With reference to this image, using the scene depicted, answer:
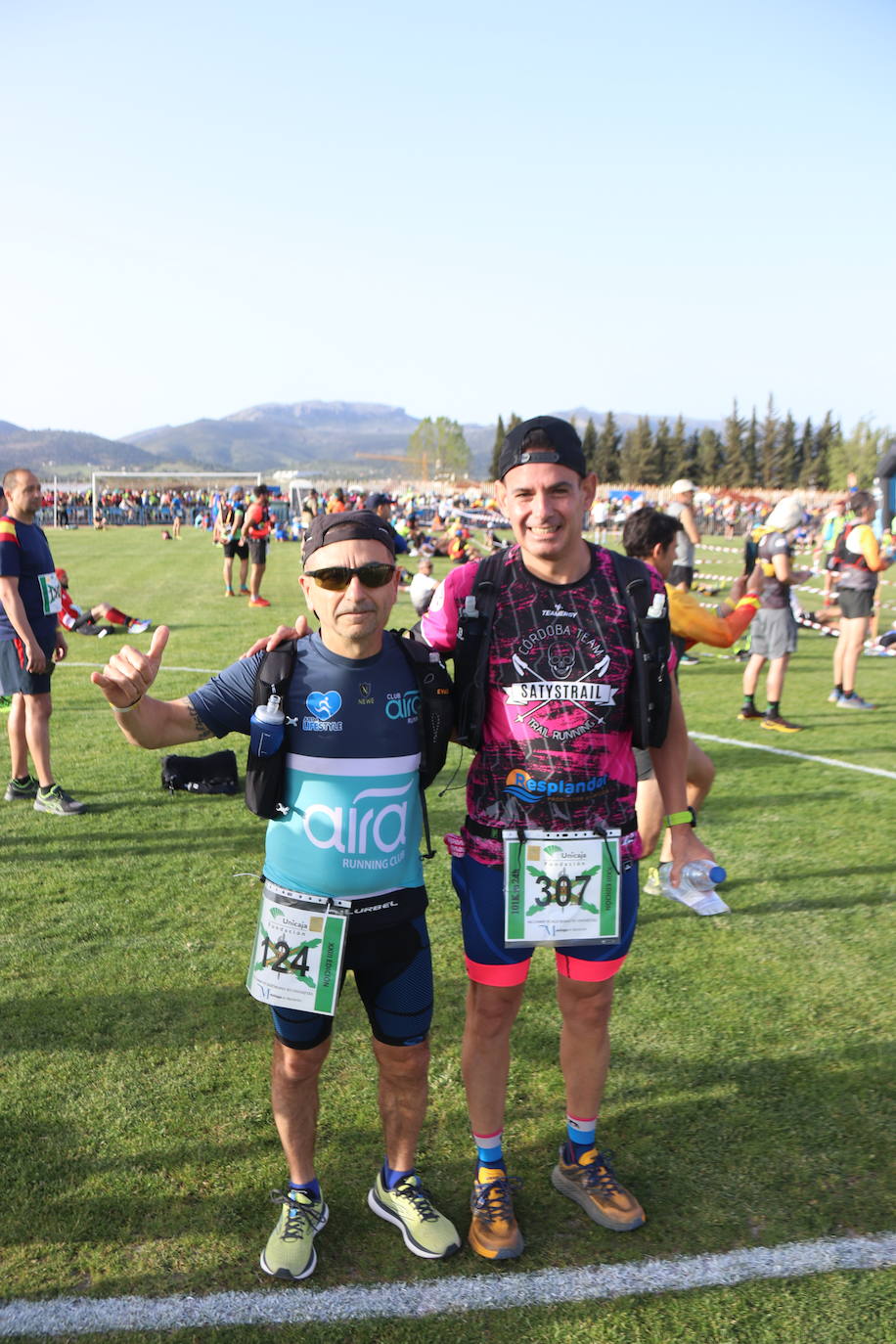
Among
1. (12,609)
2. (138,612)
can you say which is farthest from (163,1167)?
(138,612)

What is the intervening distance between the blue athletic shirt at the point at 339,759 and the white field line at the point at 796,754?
5818 millimetres

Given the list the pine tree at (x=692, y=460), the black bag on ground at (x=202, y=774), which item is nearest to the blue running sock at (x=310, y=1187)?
the black bag on ground at (x=202, y=774)

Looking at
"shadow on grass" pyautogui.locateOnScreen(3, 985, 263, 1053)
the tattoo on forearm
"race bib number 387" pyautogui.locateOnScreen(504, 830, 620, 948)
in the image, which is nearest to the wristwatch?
"race bib number 387" pyautogui.locateOnScreen(504, 830, 620, 948)

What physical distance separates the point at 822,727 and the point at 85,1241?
8.38 metres

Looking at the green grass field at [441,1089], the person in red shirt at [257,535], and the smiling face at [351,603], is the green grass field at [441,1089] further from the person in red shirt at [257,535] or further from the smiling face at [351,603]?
the person in red shirt at [257,535]

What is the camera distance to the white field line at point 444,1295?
2.57 meters

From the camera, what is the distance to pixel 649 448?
94.4m

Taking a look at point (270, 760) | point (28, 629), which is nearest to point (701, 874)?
point (270, 760)

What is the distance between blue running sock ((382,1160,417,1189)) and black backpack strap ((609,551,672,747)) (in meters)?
1.53

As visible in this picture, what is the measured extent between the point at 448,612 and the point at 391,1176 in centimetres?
178

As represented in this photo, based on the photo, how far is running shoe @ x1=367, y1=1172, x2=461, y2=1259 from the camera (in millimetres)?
2834

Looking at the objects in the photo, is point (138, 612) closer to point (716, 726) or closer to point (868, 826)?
point (716, 726)

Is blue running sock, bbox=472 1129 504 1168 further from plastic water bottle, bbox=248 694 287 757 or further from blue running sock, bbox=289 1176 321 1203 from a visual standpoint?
plastic water bottle, bbox=248 694 287 757

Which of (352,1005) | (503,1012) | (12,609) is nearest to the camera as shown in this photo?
(503,1012)
